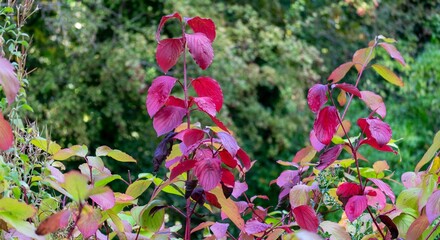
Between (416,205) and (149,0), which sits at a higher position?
(416,205)

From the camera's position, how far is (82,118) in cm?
681

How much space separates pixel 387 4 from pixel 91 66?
3.34 metres

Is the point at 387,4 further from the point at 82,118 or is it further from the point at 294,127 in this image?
the point at 82,118

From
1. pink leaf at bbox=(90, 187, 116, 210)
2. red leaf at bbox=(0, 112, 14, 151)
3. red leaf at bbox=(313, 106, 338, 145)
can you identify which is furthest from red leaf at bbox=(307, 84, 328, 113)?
red leaf at bbox=(0, 112, 14, 151)

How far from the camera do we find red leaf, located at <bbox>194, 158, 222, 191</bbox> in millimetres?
963

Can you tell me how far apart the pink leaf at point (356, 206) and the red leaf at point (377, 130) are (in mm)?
90

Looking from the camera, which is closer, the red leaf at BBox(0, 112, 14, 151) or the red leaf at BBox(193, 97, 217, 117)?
the red leaf at BBox(0, 112, 14, 151)

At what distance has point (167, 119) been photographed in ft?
3.43

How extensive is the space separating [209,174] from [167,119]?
12 centimetres

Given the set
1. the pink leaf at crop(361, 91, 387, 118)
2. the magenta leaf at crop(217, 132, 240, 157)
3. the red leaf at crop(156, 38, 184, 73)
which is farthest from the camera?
the pink leaf at crop(361, 91, 387, 118)

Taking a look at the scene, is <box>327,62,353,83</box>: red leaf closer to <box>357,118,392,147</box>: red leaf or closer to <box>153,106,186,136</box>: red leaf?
<box>357,118,392,147</box>: red leaf

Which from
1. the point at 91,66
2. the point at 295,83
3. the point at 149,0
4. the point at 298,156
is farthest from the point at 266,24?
the point at 298,156

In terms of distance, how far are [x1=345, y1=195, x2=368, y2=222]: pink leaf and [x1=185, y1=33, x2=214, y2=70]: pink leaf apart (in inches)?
11.8

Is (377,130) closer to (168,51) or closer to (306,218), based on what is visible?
(306,218)
